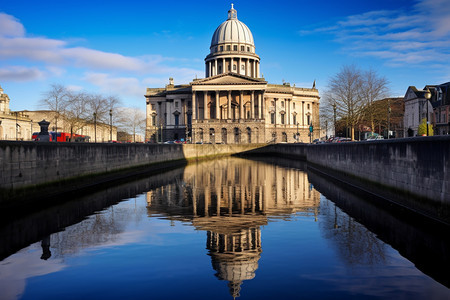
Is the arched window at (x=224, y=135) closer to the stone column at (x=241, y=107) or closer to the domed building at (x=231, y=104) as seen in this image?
the domed building at (x=231, y=104)

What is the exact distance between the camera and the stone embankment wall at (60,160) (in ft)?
54.7

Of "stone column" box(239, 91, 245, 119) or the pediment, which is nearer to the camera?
the pediment

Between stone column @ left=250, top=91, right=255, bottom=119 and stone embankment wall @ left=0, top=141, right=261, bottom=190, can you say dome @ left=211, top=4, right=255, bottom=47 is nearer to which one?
stone column @ left=250, top=91, right=255, bottom=119

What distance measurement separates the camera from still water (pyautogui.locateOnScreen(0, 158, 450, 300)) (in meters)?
8.26

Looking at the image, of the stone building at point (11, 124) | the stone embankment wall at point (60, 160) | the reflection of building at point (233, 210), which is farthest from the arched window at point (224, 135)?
the reflection of building at point (233, 210)

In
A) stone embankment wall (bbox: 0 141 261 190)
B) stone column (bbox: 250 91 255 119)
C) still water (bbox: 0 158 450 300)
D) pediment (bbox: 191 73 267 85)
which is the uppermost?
pediment (bbox: 191 73 267 85)

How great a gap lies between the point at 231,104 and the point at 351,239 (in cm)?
11362

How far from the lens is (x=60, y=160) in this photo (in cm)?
2212

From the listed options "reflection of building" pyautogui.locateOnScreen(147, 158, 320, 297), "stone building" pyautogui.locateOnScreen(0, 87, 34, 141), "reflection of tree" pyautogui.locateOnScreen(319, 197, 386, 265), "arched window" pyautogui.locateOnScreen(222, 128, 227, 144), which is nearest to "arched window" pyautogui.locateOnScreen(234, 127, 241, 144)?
"arched window" pyautogui.locateOnScreen(222, 128, 227, 144)

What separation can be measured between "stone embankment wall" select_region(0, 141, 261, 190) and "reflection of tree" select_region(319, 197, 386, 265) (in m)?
12.3

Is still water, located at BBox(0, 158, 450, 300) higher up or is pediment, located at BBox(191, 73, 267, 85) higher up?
pediment, located at BBox(191, 73, 267, 85)

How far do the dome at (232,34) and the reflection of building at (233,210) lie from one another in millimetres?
118843

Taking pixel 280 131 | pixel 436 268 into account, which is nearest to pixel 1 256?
pixel 436 268

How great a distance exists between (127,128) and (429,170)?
97924 mm
